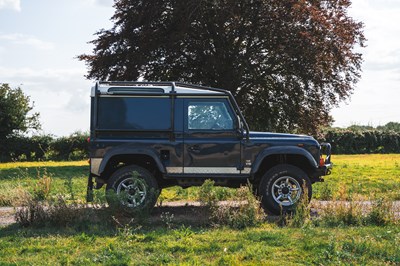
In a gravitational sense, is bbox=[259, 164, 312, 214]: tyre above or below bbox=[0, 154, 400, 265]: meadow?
above

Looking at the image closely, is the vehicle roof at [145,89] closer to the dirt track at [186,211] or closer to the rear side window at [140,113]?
the rear side window at [140,113]

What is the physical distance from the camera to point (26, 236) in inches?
338

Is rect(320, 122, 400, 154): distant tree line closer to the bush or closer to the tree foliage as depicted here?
the bush

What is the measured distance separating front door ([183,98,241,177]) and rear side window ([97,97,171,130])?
16.6 inches

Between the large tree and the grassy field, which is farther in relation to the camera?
the large tree

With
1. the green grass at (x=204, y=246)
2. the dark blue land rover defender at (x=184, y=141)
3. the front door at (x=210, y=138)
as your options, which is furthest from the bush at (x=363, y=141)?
the green grass at (x=204, y=246)

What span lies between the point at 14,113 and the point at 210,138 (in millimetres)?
28741

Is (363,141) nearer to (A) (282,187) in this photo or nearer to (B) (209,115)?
(A) (282,187)

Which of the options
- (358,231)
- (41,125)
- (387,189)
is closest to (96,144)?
(358,231)

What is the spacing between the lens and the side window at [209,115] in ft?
35.2

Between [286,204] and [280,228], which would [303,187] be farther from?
[280,228]

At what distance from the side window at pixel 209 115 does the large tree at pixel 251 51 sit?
47.1 feet

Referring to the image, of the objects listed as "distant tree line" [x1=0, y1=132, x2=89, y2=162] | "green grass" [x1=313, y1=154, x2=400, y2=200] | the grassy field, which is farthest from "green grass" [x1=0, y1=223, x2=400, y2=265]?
"distant tree line" [x1=0, y1=132, x2=89, y2=162]

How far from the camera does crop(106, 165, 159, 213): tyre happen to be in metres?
9.98
